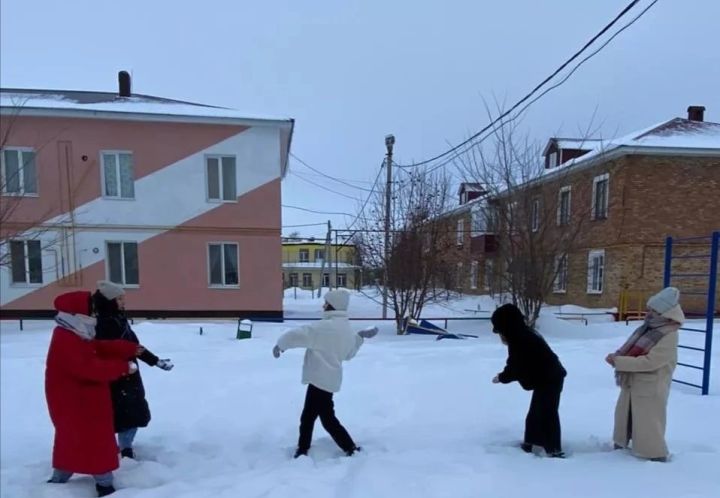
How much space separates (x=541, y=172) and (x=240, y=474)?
10573 mm

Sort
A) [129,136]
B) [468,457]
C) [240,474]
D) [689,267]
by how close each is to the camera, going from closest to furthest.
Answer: [240,474]
[468,457]
[129,136]
[689,267]

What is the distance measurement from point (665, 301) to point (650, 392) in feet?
2.36

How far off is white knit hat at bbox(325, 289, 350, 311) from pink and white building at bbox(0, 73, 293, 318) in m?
10.8

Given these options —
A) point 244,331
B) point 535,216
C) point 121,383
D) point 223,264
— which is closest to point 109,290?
point 121,383

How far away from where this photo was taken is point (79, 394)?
2.80 metres

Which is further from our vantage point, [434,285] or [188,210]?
[188,210]

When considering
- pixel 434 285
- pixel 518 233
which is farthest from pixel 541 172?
pixel 434 285

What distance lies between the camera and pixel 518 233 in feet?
36.7

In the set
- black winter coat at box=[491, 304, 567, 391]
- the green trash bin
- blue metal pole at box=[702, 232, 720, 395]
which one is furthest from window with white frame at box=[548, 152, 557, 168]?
black winter coat at box=[491, 304, 567, 391]

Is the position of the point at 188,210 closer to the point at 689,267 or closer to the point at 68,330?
the point at 68,330

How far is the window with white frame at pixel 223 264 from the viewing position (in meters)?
14.0

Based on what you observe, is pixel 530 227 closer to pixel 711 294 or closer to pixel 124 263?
pixel 711 294

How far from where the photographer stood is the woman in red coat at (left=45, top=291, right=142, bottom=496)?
275cm

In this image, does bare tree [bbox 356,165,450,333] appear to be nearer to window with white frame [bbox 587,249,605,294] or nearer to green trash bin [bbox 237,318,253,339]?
green trash bin [bbox 237,318,253,339]
